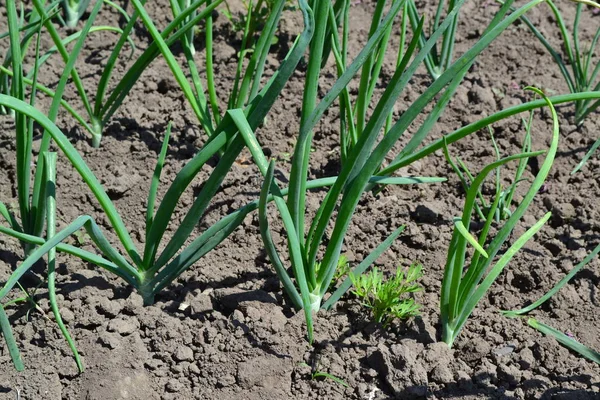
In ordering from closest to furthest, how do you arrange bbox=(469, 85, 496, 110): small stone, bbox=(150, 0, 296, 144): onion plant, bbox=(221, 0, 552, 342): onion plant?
bbox=(221, 0, 552, 342): onion plant < bbox=(150, 0, 296, 144): onion plant < bbox=(469, 85, 496, 110): small stone

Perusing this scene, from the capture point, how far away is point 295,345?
1.84 meters

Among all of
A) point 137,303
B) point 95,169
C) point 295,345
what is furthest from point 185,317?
point 95,169

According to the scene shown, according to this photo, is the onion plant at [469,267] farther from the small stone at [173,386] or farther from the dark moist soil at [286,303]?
the small stone at [173,386]

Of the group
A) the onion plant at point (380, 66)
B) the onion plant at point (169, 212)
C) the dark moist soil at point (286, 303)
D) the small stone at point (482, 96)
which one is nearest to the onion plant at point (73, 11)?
the dark moist soil at point (286, 303)

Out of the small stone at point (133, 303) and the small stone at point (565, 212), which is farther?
the small stone at point (565, 212)

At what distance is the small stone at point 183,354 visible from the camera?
181cm

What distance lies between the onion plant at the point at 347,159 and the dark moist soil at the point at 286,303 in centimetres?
15

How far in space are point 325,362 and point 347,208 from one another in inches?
15.2

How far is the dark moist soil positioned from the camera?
1770mm

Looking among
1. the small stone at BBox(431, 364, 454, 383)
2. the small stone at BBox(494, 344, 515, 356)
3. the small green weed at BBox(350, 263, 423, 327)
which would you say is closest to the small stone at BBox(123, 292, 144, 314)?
the small green weed at BBox(350, 263, 423, 327)

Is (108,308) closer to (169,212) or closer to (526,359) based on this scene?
(169,212)

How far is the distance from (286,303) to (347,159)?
47cm

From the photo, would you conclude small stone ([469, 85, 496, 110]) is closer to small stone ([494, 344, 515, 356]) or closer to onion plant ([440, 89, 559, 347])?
onion plant ([440, 89, 559, 347])

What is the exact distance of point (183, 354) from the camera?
71.2 inches
